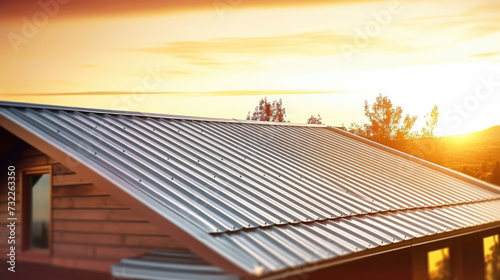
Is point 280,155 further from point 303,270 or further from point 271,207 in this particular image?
point 303,270

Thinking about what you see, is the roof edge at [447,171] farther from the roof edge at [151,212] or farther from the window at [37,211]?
the roof edge at [151,212]

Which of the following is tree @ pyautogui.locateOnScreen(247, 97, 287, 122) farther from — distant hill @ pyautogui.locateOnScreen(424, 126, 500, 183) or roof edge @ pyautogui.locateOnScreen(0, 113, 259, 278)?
roof edge @ pyautogui.locateOnScreen(0, 113, 259, 278)

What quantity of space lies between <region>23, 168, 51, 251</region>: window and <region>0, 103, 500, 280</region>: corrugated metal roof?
1026mm

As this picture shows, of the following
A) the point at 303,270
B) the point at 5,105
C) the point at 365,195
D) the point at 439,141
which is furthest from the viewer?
the point at 439,141

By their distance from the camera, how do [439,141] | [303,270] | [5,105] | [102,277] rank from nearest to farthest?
[303,270]
[102,277]
[5,105]
[439,141]

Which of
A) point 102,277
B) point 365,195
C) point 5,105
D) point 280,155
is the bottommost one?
point 102,277

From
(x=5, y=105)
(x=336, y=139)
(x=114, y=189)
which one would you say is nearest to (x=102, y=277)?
(x=114, y=189)

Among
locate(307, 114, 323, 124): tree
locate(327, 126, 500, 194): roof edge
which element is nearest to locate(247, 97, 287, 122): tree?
locate(307, 114, 323, 124): tree

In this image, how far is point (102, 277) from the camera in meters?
7.65

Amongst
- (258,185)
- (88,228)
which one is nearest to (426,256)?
(258,185)

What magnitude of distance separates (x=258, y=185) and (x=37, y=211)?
140 inches

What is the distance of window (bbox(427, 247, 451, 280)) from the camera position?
35.3 feet

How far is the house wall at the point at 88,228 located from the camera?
730 centimetres

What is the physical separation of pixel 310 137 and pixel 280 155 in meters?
3.98
